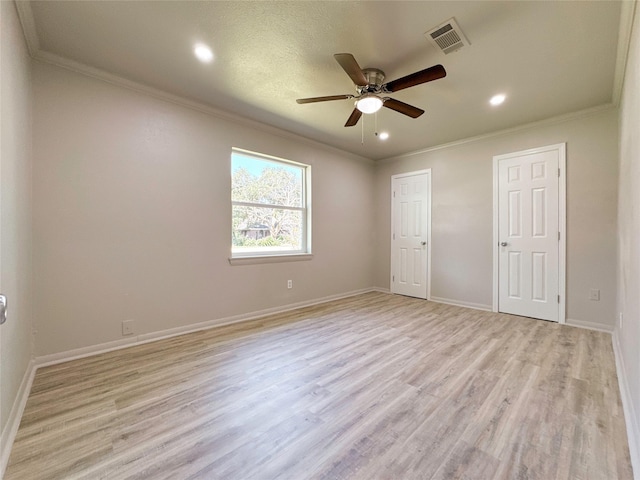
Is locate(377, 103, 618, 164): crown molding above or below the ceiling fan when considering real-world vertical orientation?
above

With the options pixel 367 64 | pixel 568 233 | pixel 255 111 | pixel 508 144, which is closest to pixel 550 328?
pixel 568 233

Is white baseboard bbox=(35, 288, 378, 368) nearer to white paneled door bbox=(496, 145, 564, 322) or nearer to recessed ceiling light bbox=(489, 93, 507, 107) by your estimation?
white paneled door bbox=(496, 145, 564, 322)

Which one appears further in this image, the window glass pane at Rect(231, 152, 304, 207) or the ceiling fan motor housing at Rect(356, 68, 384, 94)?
the window glass pane at Rect(231, 152, 304, 207)

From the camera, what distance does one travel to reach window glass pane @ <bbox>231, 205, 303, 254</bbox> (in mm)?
3562

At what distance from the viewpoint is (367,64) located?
2.36 meters

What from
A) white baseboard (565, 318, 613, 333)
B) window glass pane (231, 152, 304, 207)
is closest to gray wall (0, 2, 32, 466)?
window glass pane (231, 152, 304, 207)

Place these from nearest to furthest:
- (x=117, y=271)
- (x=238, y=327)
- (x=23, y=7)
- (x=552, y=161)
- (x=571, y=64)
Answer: (x=23, y=7), (x=571, y=64), (x=117, y=271), (x=238, y=327), (x=552, y=161)

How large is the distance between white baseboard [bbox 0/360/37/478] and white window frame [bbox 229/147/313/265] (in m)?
1.88

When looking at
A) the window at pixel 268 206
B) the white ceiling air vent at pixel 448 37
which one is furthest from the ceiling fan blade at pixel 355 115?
the window at pixel 268 206

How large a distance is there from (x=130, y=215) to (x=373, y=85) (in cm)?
259

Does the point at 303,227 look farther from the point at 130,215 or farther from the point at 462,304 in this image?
the point at 462,304

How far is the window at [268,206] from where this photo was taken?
11.7ft

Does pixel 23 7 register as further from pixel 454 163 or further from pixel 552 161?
pixel 552 161

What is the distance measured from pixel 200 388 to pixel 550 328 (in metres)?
3.81
